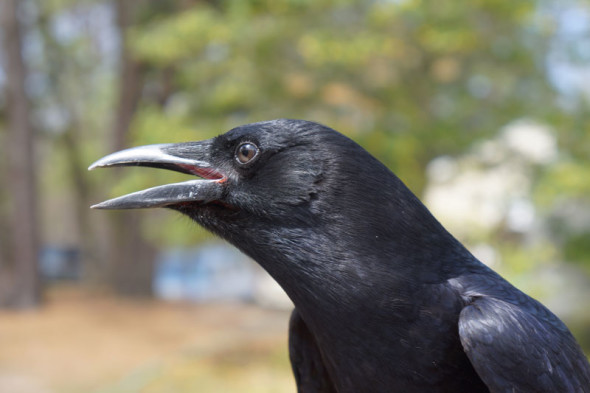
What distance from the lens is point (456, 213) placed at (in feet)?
29.0

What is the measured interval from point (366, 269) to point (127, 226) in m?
12.7

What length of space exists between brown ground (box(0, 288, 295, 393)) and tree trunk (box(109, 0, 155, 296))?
1.87 feet

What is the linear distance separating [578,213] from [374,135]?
416 centimetres

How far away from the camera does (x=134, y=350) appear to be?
34.4 ft

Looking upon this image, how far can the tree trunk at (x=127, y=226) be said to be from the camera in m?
13.4

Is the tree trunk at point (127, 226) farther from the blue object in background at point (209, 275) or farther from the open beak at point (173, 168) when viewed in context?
the open beak at point (173, 168)

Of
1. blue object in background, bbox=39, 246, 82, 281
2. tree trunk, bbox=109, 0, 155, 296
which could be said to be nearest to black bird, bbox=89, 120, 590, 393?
tree trunk, bbox=109, 0, 155, 296

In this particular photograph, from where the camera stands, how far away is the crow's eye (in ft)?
6.69

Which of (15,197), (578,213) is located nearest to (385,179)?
(578,213)

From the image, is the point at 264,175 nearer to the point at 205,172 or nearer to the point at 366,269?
the point at 205,172

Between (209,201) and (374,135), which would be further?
(374,135)

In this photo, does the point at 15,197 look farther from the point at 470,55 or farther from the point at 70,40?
the point at 470,55

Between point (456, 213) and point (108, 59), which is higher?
point (108, 59)

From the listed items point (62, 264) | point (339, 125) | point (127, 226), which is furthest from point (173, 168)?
point (62, 264)
